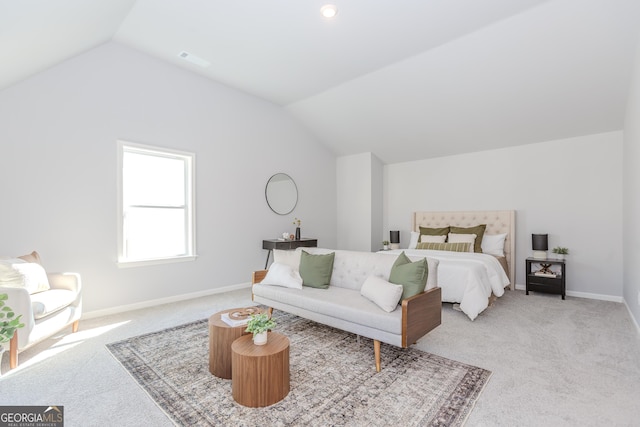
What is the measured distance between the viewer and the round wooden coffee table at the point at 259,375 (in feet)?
6.50

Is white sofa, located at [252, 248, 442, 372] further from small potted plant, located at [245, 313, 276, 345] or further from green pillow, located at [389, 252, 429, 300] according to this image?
small potted plant, located at [245, 313, 276, 345]

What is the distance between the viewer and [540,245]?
481 centimetres

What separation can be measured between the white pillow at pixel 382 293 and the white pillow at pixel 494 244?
3.23 metres

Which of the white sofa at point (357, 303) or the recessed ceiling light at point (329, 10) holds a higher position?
the recessed ceiling light at point (329, 10)

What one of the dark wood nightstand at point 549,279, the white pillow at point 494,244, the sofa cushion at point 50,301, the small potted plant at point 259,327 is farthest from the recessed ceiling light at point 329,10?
the dark wood nightstand at point 549,279

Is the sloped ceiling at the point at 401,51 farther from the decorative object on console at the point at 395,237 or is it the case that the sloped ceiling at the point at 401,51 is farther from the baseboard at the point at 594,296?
the baseboard at the point at 594,296

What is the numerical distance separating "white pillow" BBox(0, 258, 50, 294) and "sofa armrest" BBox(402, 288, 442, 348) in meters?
3.16

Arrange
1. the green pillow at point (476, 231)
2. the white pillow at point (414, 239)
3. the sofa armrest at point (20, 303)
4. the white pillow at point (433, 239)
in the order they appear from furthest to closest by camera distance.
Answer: the white pillow at point (414, 239) < the white pillow at point (433, 239) < the green pillow at point (476, 231) < the sofa armrest at point (20, 303)

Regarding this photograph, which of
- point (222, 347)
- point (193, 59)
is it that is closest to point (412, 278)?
point (222, 347)

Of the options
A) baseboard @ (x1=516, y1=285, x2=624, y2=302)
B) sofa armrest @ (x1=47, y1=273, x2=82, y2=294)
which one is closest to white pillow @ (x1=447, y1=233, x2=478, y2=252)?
baseboard @ (x1=516, y1=285, x2=624, y2=302)

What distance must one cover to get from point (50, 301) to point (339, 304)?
2.57m

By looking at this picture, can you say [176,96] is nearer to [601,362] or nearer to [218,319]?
[218,319]

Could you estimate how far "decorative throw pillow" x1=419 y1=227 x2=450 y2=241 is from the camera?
5.66m

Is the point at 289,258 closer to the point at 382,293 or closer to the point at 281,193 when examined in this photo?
the point at 382,293
